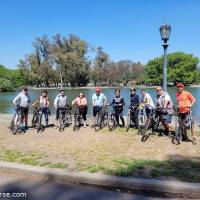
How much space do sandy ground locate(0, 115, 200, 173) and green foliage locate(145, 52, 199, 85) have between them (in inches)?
4307

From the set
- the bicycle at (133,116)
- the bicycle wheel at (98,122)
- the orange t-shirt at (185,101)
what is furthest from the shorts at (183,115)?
the bicycle wheel at (98,122)

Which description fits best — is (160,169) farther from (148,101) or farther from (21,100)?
(21,100)

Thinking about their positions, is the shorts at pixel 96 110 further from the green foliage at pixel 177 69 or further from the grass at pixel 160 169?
the green foliage at pixel 177 69

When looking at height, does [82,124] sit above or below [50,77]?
below

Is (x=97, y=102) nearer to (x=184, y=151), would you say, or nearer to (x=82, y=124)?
(x=82, y=124)

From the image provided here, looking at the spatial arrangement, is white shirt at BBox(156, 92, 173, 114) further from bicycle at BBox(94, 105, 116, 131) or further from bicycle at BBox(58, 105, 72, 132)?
bicycle at BBox(58, 105, 72, 132)

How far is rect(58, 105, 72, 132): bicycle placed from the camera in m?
14.0

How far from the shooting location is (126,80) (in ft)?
437

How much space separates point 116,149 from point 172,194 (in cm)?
382

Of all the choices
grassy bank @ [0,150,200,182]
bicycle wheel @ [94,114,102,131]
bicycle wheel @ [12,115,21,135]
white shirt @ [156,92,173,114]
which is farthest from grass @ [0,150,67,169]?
bicycle wheel @ [94,114,102,131]

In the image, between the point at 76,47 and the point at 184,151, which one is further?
the point at 76,47

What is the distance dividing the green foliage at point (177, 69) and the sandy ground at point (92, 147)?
109m

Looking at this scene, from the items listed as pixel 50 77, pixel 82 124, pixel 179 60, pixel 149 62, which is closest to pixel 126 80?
pixel 149 62

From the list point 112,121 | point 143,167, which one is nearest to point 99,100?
point 112,121
